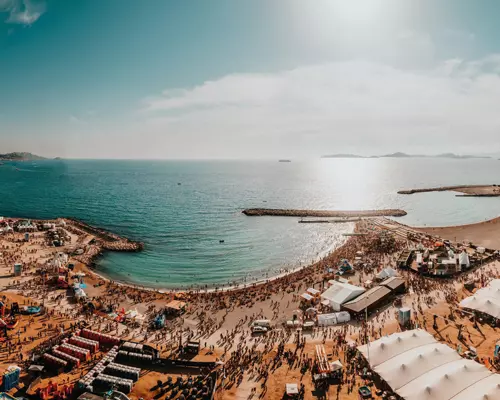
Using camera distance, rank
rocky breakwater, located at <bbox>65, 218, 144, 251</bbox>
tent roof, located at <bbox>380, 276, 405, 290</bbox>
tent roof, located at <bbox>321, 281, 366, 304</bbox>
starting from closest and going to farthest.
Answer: tent roof, located at <bbox>321, 281, 366, 304</bbox>
tent roof, located at <bbox>380, 276, 405, 290</bbox>
rocky breakwater, located at <bbox>65, 218, 144, 251</bbox>

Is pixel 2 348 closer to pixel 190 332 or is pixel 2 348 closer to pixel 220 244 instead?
pixel 190 332

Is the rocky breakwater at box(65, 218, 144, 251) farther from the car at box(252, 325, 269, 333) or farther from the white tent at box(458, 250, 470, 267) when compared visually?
the white tent at box(458, 250, 470, 267)

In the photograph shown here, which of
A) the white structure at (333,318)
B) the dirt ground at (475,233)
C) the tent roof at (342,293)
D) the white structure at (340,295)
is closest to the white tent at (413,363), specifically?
the white structure at (333,318)

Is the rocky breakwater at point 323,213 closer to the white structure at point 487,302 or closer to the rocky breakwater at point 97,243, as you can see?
the rocky breakwater at point 97,243

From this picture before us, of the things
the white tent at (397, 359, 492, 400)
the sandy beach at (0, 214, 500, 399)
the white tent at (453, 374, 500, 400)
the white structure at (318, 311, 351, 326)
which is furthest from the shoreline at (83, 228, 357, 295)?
the white tent at (453, 374, 500, 400)

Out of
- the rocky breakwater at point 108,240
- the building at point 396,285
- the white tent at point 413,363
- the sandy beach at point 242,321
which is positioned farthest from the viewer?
the rocky breakwater at point 108,240

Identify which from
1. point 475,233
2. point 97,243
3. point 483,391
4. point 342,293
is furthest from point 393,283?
point 97,243

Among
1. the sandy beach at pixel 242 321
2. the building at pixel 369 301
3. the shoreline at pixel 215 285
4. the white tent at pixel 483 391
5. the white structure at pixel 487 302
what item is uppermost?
the white structure at pixel 487 302

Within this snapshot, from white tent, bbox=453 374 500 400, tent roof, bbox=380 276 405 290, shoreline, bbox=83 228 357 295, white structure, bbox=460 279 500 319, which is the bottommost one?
shoreline, bbox=83 228 357 295
